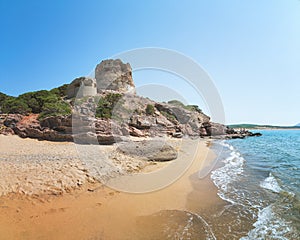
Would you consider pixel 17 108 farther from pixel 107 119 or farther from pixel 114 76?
pixel 114 76

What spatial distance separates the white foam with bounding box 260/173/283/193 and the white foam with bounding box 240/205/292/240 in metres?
2.70

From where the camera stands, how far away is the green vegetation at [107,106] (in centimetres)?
2480

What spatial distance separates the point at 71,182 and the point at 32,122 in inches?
550

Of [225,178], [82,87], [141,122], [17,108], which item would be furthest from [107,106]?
[225,178]

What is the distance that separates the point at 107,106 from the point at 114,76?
970 inches

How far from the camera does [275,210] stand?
6.00 meters

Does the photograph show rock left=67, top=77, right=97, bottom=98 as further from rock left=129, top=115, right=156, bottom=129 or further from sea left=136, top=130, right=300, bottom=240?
sea left=136, top=130, right=300, bottom=240

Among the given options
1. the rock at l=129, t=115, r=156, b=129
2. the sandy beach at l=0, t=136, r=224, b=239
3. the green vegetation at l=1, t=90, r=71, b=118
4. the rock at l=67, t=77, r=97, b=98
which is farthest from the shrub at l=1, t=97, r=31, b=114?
the sandy beach at l=0, t=136, r=224, b=239

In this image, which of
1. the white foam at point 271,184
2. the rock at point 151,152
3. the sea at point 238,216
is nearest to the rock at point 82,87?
the rock at point 151,152

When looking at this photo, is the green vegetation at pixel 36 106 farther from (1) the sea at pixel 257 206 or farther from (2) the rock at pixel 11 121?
(1) the sea at pixel 257 206

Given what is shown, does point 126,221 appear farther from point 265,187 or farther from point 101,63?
point 101,63

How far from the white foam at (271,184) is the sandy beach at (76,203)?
2.57 metres

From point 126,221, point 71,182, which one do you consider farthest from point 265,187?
point 71,182

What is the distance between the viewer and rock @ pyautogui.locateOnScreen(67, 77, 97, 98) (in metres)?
34.7
